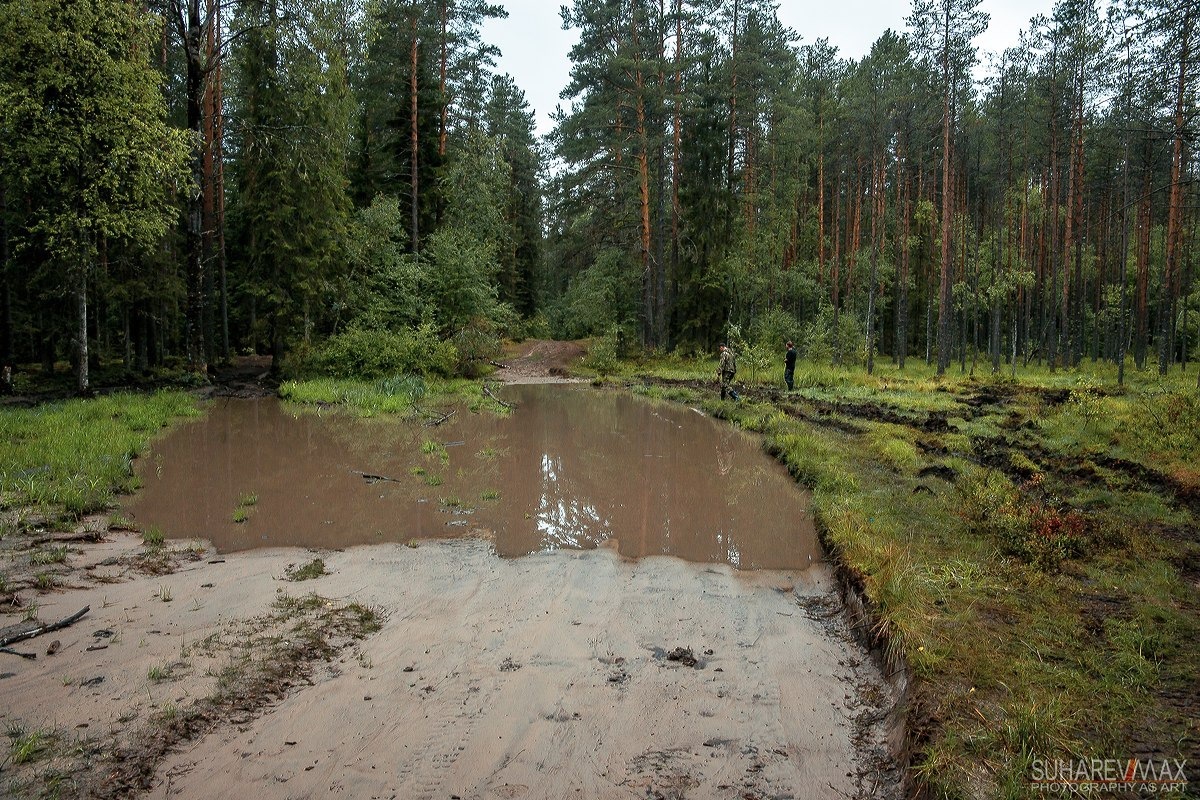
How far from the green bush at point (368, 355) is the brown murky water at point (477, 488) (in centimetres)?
669

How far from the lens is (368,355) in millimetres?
21703

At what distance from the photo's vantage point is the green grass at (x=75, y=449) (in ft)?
24.1

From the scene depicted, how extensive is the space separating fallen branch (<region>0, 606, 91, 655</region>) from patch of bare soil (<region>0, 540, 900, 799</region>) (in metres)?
0.10

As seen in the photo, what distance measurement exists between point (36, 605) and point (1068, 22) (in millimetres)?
33712

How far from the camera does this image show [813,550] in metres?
7.09

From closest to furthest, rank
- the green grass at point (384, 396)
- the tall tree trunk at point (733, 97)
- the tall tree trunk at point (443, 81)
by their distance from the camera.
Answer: the green grass at point (384, 396) → the tall tree trunk at point (443, 81) → the tall tree trunk at point (733, 97)

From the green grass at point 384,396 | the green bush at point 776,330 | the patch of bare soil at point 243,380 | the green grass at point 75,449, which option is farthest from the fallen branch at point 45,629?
the green bush at point 776,330

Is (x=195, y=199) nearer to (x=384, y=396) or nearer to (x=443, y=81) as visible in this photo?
(x=384, y=396)

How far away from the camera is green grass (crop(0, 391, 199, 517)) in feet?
24.1

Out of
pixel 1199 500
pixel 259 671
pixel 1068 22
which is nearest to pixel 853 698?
pixel 259 671

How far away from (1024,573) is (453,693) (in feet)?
16.0

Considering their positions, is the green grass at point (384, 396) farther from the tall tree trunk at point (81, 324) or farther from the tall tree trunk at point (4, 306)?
the tall tree trunk at point (4, 306)

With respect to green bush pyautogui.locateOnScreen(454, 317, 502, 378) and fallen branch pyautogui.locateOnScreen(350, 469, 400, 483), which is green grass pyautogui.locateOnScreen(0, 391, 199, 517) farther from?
green bush pyautogui.locateOnScreen(454, 317, 502, 378)

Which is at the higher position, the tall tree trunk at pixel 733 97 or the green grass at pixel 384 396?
the tall tree trunk at pixel 733 97
